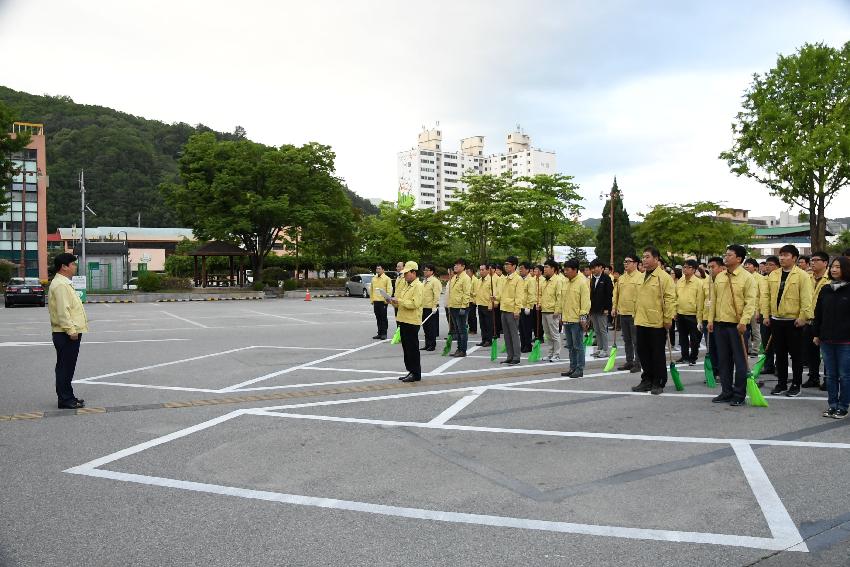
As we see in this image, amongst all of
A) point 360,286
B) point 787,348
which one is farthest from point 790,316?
point 360,286

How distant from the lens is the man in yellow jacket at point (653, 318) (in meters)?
8.68

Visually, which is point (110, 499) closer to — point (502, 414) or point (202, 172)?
point (502, 414)

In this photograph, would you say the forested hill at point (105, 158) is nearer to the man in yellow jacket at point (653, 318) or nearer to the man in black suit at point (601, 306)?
the man in black suit at point (601, 306)

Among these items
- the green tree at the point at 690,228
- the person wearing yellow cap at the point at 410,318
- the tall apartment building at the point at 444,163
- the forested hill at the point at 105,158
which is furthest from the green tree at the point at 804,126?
the tall apartment building at the point at 444,163

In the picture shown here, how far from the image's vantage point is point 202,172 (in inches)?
1678

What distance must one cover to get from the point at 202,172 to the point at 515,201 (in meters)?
20.8

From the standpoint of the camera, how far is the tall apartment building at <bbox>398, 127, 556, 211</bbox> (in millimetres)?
160875

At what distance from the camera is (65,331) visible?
25.5 feet

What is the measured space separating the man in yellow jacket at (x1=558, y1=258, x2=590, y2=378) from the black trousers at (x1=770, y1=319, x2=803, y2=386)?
8.60ft

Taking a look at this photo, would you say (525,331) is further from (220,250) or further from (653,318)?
(220,250)

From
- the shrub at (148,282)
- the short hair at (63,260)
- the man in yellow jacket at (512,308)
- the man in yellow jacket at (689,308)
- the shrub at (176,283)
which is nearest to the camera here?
the short hair at (63,260)

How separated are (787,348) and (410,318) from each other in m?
5.22

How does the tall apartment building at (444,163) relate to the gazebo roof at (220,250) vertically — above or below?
above

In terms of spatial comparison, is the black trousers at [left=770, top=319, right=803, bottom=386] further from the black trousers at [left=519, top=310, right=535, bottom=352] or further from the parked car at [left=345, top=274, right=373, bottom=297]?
the parked car at [left=345, top=274, right=373, bottom=297]
